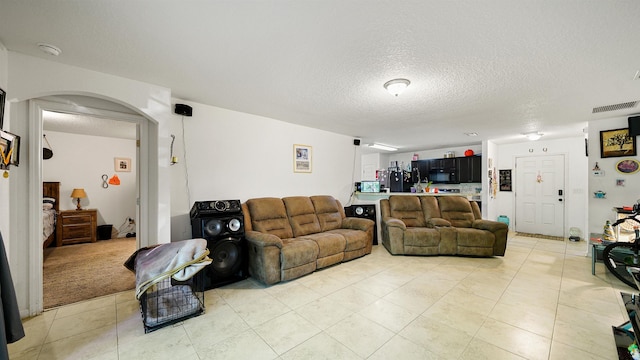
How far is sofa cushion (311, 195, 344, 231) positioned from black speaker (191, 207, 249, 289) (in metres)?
1.51

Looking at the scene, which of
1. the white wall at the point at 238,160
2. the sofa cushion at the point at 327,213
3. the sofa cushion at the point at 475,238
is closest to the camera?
the white wall at the point at 238,160

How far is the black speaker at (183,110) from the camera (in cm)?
311

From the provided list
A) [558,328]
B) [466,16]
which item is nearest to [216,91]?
[466,16]

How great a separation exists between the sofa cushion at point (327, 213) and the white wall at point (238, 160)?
419 mm

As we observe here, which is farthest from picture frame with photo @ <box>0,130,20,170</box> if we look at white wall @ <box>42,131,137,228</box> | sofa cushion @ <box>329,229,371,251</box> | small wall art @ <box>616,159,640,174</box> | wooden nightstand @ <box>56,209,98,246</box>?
small wall art @ <box>616,159,640,174</box>

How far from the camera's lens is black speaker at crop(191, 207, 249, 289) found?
2.84 metres

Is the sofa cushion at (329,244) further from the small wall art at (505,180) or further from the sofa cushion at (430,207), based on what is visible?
the small wall art at (505,180)

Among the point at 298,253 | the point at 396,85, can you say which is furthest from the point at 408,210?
the point at 396,85

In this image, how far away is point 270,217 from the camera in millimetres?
3623

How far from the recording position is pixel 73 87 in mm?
2270

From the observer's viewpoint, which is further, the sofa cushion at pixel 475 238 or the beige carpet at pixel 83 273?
the sofa cushion at pixel 475 238

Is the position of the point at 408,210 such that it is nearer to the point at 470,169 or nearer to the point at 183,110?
the point at 470,169

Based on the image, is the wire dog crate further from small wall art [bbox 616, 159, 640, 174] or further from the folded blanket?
small wall art [bbox 616, 159, 640, 174]

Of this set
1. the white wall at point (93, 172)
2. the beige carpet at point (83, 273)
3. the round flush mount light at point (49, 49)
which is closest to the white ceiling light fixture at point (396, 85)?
the round flush mount light at point (49, 49)
